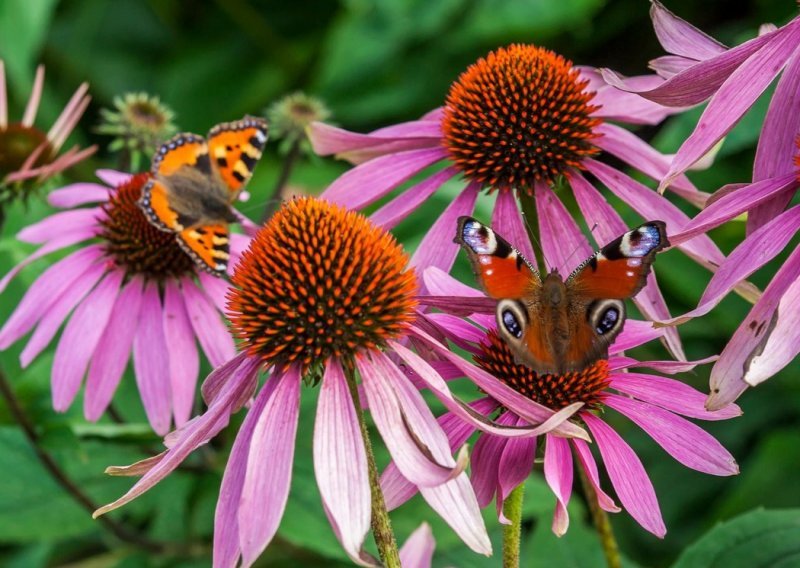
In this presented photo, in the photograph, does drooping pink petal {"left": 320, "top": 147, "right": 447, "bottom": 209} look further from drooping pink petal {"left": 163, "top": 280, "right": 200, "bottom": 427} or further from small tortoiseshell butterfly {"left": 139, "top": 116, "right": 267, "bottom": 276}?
drooping pink petal {"left": 163, "top": 280, "right": 200, "bottom": 427}

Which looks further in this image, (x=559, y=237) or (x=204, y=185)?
(x=204, y=185)

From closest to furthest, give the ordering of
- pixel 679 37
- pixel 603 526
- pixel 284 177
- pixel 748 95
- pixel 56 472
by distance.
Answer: pixel 748 95, pixel 679 37, pixel 603 526, pixel 56 472, pixel 284 177

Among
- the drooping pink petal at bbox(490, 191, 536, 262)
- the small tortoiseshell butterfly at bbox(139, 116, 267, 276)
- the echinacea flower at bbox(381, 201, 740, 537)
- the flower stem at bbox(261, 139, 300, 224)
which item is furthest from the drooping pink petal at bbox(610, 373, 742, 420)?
the flower stem at bbox(261, 139, 300, 224)

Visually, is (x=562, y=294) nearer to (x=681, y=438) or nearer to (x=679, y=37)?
(x=681, y=438)

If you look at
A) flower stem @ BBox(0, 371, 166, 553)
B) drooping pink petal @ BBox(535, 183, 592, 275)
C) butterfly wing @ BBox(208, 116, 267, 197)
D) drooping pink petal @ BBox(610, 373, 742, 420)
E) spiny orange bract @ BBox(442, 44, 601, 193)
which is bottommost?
flower stem @ BBox(0, 371, 166, 553)

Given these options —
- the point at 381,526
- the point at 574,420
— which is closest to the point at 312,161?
the point at 574,420

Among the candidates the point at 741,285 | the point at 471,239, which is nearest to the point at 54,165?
the point at 471,239
